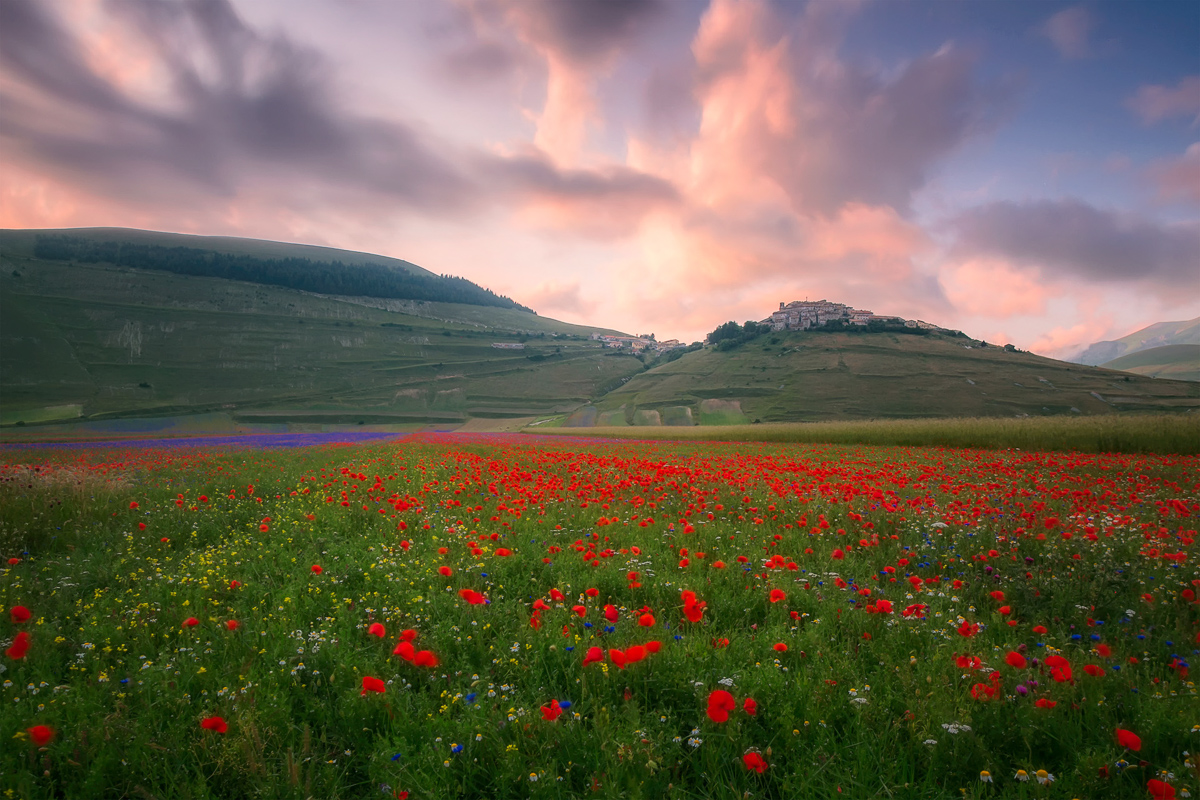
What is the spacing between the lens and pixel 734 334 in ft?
483

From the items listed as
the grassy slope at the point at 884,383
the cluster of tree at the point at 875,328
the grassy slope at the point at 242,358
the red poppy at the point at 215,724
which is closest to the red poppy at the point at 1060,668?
the red poppy at the point at 215,724

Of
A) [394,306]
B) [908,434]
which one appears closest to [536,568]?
[908,434]

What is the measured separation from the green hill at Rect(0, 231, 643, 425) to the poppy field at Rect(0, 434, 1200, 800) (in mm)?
74813

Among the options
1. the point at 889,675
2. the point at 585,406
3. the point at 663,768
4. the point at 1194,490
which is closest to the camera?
the point at 663,768

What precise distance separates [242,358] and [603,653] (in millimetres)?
130396

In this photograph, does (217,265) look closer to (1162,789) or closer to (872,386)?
(872,386)

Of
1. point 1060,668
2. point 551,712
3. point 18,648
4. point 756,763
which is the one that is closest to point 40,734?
point 18,648

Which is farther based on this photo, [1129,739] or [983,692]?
[983,692]

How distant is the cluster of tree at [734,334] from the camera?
138 m

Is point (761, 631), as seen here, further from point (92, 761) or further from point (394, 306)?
point (394, 306)

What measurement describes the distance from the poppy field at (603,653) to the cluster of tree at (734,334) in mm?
134895

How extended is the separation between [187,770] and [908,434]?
29.8 m

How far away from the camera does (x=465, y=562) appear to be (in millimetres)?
5430

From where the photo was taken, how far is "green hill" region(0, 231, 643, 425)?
254ft
